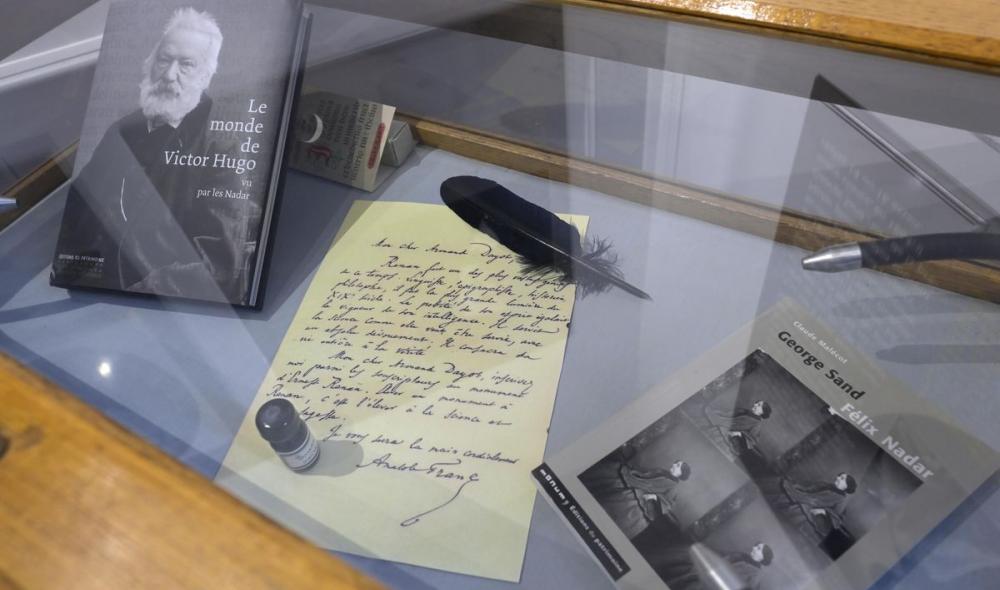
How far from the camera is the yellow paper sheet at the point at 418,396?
64cm

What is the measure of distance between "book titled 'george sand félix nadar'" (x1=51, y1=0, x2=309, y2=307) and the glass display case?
0.07 ft

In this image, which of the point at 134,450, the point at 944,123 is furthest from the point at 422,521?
the point at 944,123

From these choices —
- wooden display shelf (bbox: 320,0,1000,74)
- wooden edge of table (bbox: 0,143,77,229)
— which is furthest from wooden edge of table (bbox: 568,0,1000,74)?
wooden edge of table (bbox: 0,143,77,229)

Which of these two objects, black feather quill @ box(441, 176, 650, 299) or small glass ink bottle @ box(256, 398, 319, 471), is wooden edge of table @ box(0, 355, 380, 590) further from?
black feather quill @ box(441, 176, 650, 299)

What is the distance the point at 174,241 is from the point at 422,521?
428 mm

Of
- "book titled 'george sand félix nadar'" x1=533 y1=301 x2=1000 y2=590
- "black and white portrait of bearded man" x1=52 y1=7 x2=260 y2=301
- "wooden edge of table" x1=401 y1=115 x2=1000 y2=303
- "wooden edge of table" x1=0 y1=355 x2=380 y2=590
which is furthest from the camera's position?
"black and white portrait of bearded man" x1=52 y1=7 x2=260 y2=301

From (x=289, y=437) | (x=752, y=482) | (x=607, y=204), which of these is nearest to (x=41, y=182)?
(x=289, y=437)

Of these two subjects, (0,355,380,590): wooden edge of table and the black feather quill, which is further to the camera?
the black feather quill

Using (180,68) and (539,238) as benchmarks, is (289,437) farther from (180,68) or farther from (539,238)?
(180,68)

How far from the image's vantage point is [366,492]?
67 centimetres

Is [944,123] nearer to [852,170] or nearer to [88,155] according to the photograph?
[852,170]

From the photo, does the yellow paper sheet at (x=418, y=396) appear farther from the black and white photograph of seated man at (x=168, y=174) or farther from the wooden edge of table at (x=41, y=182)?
the wooden edge of table at (x=41, y=182)

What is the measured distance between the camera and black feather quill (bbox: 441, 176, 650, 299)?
2.60 feet

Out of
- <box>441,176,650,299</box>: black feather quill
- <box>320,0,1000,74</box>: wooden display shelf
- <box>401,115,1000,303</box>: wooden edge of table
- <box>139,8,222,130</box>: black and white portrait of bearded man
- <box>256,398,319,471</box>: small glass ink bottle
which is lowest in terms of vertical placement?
<box>256,398,319,471</box>: small glass ink bottle
